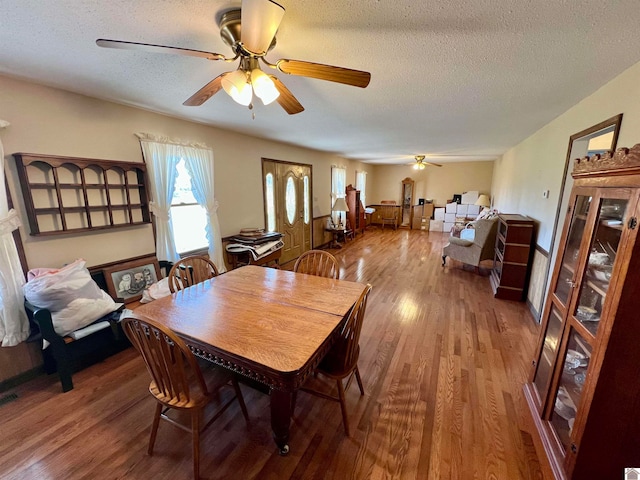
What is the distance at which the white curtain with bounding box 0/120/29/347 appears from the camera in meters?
1.83

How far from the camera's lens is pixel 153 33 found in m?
1.34

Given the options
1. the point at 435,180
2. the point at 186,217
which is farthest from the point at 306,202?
the point at 435,180

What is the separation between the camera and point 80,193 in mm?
2279

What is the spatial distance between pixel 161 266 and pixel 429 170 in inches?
335

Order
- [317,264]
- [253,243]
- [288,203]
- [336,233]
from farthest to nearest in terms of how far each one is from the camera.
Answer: [336,233] < [288,203] < [253,243] < [317,264]

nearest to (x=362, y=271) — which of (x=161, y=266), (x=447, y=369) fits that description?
(x=447, y=369)

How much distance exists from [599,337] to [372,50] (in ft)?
5.95

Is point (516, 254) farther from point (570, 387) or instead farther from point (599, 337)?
point (599, 337)

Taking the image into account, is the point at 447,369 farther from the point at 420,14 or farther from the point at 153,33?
the point at 153,33

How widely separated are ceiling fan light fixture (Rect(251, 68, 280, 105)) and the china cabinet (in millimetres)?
1566

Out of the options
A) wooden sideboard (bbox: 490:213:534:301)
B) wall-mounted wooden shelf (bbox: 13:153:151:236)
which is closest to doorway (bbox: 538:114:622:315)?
wooden sideboard (bbox: 490:213:534:301)

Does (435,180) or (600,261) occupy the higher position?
(435,180)

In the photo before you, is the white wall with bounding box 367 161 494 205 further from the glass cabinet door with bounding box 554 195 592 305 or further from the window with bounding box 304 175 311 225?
the glass cabinet door with bounding box 554 195 592 305

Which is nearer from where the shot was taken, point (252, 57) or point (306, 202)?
point (252, 57)
